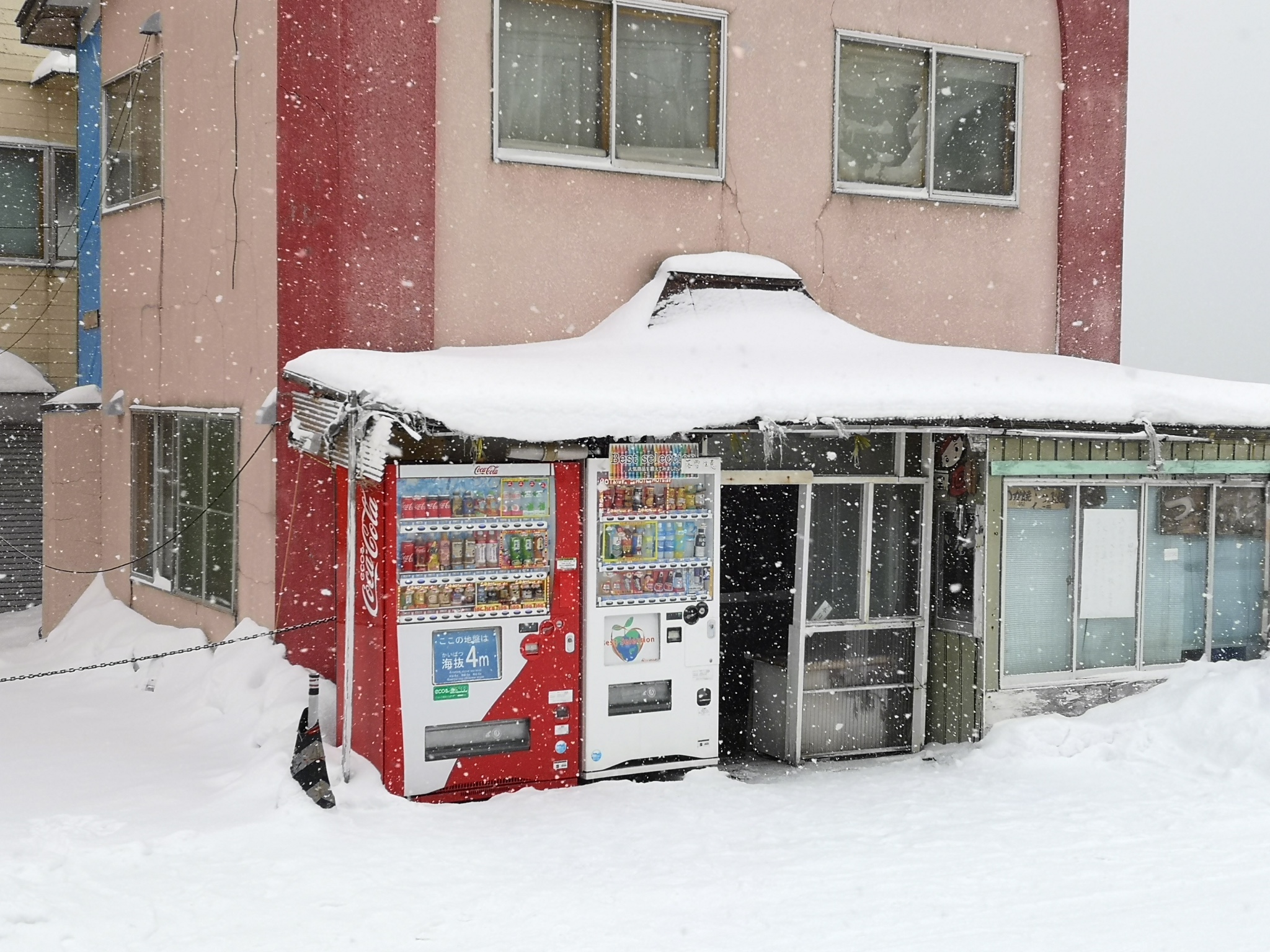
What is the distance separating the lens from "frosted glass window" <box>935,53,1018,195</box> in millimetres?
11625

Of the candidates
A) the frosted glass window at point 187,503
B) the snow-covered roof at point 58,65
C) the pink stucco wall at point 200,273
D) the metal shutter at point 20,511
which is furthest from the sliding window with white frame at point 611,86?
the metal shutter at point 20,511

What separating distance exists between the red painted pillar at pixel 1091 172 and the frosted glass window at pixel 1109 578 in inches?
107

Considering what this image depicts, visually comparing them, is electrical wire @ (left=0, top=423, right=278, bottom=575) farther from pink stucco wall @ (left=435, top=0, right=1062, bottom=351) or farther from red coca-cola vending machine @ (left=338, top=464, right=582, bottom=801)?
red coca-cola vending machine @ (left=338, top=464, right=582, bottom=801)

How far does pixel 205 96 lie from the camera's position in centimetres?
1082

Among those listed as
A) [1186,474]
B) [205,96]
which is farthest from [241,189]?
A: [1186,474]

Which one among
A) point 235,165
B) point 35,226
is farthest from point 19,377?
point 235,165

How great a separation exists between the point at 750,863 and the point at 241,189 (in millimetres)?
6962

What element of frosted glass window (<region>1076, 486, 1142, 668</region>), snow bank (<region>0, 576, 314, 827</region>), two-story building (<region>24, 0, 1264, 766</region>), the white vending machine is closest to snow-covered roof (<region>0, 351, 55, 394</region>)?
two-story building (<region>24, 0, 1264, 766</region>)

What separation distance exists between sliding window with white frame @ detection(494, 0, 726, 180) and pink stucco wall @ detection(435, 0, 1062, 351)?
0.14 metres

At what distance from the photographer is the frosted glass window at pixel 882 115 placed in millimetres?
11203

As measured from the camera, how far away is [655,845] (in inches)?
283

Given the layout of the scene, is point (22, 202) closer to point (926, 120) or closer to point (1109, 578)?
point (926, 120)

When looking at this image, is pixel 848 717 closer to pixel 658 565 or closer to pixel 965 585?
pixel 965 585

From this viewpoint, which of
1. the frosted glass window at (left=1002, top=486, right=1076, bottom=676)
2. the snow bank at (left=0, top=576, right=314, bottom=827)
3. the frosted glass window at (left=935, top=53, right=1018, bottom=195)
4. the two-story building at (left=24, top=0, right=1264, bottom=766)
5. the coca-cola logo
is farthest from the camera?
the frosted glass window at (left=935, top=53, right=1018, bottom=195)
